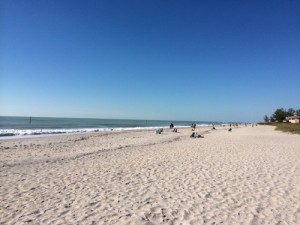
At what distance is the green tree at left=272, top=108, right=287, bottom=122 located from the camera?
396 ft

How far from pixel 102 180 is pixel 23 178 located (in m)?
2.65

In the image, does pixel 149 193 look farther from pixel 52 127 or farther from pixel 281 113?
pixel 281 113

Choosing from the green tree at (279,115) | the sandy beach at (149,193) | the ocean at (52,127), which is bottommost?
the sandy beach at (149,193)

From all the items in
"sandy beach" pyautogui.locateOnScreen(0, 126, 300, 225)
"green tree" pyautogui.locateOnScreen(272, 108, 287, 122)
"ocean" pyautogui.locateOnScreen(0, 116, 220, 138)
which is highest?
"green tree" pyautogui.locateOnScreen(272, 108, 287, 122)

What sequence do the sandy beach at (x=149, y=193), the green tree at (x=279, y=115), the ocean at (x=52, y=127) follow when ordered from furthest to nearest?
the green tree at (x=279, y=115), the ocean at (x=52, y=127), the sandy beach at (x=149, y=193)

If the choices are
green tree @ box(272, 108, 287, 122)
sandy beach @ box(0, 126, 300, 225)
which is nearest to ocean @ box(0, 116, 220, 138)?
sandy beach @ box(0, 126, 300, 225)

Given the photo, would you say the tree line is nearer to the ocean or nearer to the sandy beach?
the ocean

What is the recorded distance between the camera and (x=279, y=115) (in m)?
122

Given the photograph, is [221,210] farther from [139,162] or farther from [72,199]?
[139,162]

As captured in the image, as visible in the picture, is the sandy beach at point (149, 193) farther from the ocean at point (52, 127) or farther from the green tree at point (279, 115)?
the green tree at point (279, 115)

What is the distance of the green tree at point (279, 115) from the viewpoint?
396 ft

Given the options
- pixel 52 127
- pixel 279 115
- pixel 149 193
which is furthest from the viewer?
pixel 279 115

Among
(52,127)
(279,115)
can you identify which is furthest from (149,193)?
(279,115)

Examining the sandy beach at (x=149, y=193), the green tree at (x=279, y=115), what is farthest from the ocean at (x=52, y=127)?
the green tree at (x=279, y=115)
